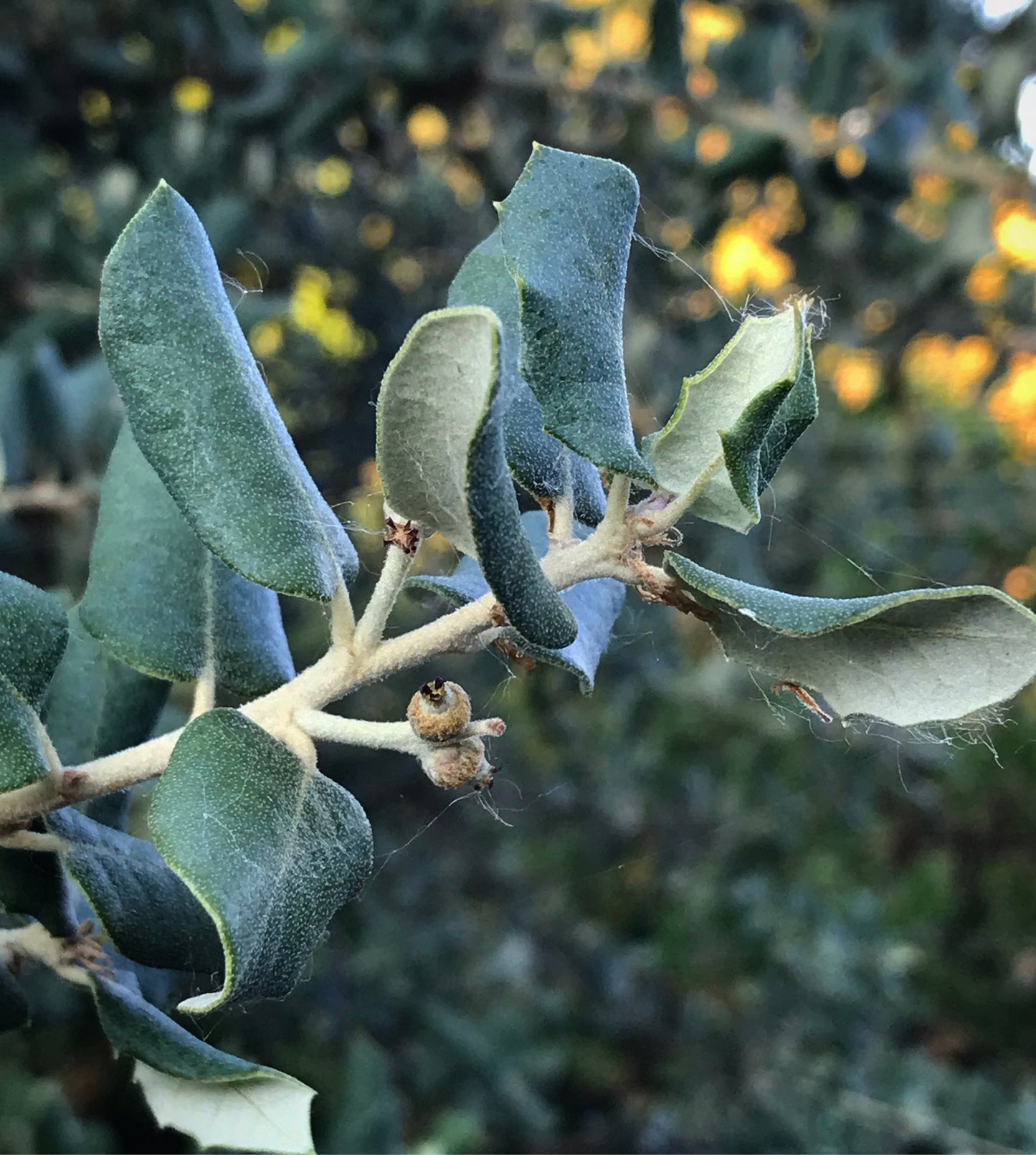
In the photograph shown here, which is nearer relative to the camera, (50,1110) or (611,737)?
(50,1110)

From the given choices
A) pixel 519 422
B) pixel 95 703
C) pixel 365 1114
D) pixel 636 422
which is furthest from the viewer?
pixel 636 422

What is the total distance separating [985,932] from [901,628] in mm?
3899

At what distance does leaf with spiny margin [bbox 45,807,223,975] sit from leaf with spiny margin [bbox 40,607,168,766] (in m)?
0.09

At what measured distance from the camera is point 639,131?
1882 mm

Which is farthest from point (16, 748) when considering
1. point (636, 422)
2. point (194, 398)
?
point (636, 422)

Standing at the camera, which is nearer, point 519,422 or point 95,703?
point 519,422

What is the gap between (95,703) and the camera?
696 millimetres

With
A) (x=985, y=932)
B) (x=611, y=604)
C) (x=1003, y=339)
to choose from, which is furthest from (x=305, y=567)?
(x=985, y=932)

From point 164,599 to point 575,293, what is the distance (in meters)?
0.28

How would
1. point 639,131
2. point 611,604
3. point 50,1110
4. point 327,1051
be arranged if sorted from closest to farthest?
point 611,604
point 50,1110
point 639,131
point 327,1051

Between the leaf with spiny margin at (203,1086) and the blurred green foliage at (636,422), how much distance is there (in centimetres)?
68

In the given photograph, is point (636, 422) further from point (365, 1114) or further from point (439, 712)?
point (439, 712)

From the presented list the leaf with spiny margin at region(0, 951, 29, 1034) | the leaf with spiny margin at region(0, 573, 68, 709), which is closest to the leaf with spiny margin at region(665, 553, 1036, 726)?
the leaf with spiny margin at region(0, 573, 68, 709)

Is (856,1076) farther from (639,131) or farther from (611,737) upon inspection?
(639,131)
